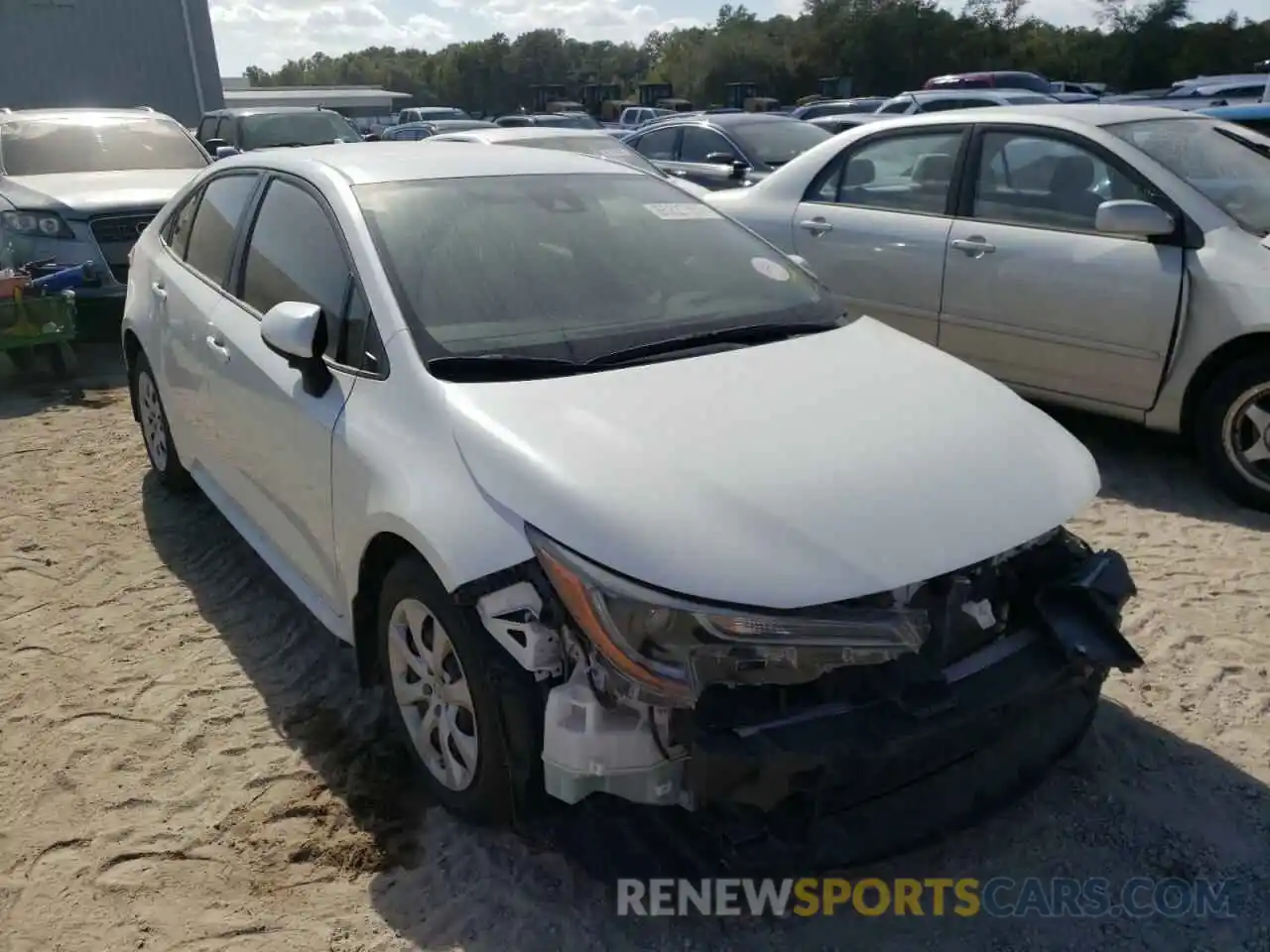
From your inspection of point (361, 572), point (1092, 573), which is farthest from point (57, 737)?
point (1092, 573)

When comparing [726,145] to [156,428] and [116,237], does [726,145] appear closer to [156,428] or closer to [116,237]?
[116,237]

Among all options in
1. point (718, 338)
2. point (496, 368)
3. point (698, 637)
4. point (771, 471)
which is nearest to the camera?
point (698, 637)

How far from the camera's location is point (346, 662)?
3668 mm

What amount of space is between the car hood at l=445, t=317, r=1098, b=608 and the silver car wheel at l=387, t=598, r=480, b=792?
18.4 inches

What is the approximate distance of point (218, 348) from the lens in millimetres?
3799

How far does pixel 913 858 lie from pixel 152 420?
401cm

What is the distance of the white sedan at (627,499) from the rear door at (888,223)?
2206 mm

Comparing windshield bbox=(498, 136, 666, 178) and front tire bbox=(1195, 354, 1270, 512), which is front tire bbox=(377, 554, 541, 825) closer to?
front tire bbox=(1195, 354, 1270, 512)

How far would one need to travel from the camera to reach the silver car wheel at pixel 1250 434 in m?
4.58

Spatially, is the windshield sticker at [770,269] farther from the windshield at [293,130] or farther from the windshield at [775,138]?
the windshield at [293,130]

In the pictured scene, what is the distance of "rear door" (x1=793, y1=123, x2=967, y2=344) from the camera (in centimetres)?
566

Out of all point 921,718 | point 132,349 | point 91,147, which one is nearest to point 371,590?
point 921,718

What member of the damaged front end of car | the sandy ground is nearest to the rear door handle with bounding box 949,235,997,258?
the sandy ground

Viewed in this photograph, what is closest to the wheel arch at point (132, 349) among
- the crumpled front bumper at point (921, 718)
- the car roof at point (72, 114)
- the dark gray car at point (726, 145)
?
the crumpled front bumper at point (921, 718)
